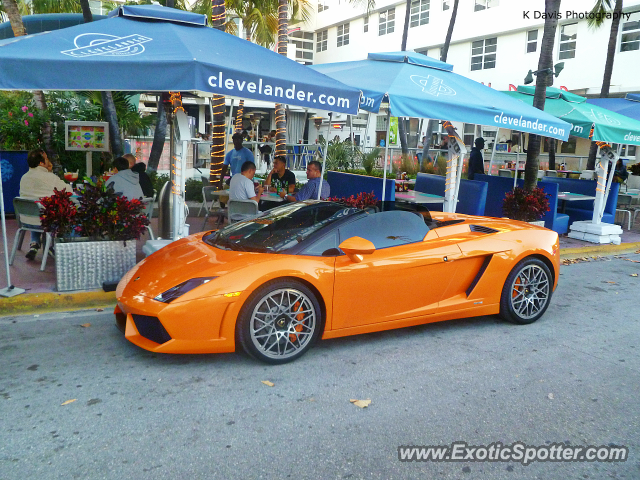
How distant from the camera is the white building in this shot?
982 inches

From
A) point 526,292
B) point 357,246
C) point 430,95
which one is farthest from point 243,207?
point 526,292

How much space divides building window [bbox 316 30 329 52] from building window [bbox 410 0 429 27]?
10.1 m

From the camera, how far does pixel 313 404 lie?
3760 mm

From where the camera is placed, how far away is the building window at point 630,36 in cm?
2423

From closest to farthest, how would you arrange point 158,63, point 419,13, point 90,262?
point 158,63, point 90,262, point 419,13

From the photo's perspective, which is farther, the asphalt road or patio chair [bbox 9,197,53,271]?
patio chair [bbox 9,197,53,271]

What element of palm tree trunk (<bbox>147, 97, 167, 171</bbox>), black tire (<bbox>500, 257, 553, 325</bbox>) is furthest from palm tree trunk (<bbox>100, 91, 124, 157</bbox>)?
black tire (<bbox>500, 257, 553, 325</bbox>)

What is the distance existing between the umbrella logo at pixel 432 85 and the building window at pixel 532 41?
23356mm

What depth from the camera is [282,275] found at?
13.9 feet

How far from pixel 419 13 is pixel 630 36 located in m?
13.7

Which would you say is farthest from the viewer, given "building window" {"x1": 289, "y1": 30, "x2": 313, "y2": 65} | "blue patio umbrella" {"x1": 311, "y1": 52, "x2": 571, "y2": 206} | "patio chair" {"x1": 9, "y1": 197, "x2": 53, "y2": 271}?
"building window" {"x1": 289, "y1": 30, "x2": 313, "y2": 65}

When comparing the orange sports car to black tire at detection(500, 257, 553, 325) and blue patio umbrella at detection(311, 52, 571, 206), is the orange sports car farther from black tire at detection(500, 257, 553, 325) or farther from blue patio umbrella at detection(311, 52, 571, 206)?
blue patio umbrella at detection(311, 52, 571, 206)

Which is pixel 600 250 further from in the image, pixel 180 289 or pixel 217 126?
pixel 180 289

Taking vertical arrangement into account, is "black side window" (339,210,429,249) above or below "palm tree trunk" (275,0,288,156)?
below
